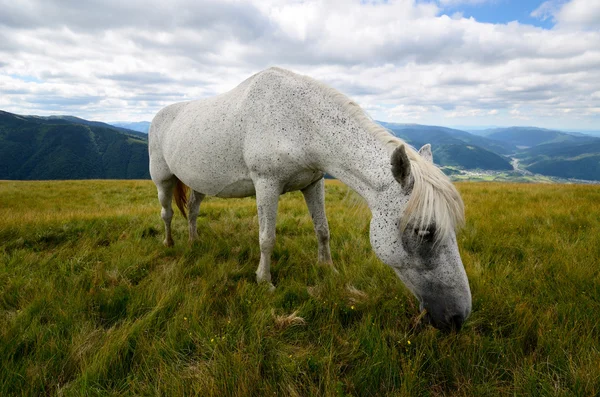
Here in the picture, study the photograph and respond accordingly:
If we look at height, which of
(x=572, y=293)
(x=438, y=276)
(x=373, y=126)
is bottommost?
(x=572, y=293)

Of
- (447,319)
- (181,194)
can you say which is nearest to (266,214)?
(447,319)

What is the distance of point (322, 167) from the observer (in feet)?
10.4

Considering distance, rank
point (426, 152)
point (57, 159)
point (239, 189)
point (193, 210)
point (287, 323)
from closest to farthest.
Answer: point (287, 323) → point (426, 152) → point (239, 189) → point (193, 210) → point (57, 159)

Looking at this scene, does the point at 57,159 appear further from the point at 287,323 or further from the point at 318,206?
the point at 287,323

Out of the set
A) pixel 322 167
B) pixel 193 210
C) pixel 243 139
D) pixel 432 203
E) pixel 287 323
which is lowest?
pixel 287 323

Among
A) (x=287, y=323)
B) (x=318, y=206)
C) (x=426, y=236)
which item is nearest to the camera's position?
(x=426, y=236)

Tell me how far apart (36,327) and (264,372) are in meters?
2.08

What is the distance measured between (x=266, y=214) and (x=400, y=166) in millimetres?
1825

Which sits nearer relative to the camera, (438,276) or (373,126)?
(438,276)

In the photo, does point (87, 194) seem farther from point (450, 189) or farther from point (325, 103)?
point (450, 189)

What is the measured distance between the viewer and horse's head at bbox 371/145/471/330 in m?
2.26

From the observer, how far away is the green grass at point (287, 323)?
2012 mm

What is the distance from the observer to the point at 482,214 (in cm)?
654

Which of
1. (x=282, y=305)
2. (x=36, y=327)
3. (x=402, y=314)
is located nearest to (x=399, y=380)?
(x=402, y=314)
